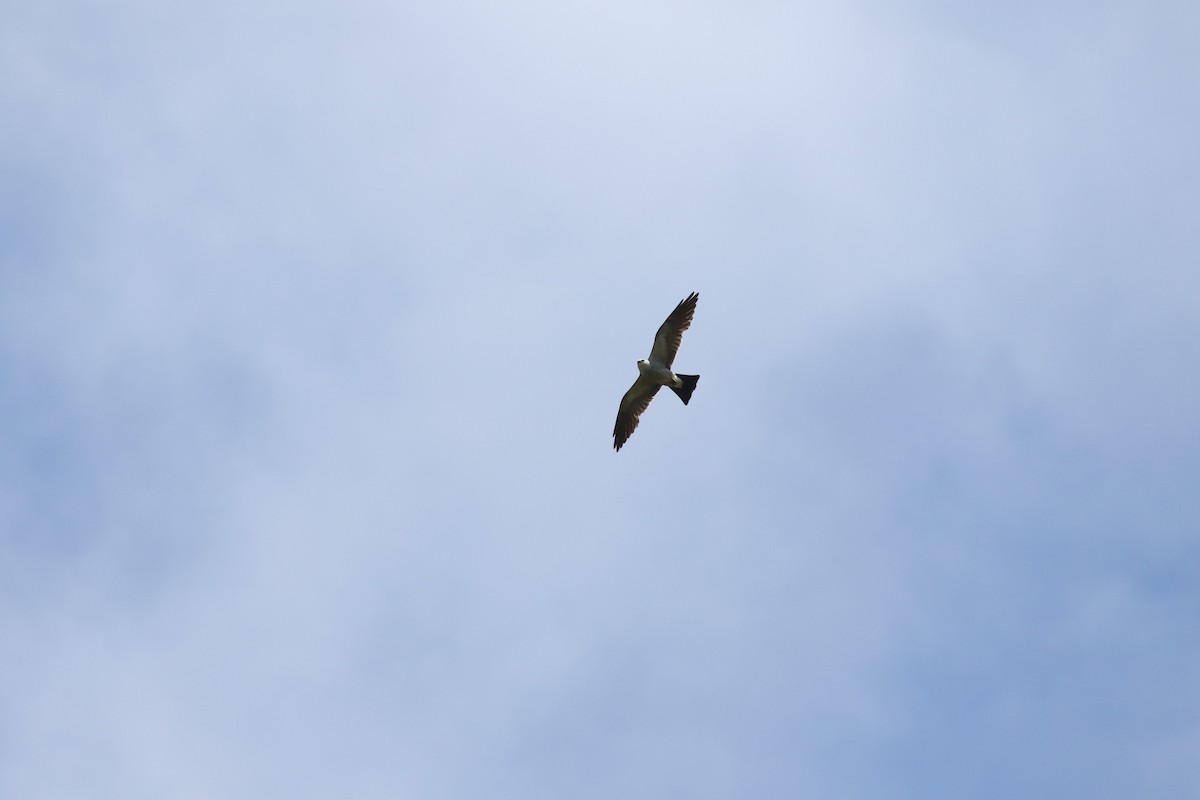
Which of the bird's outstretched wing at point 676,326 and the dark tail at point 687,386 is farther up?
the bird's outstretched wing at point 676,326

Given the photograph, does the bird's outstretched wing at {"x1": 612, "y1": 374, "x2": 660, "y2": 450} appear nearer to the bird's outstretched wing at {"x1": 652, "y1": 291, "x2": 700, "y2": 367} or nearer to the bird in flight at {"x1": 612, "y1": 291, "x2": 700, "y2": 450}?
the bird in flight at {"x1": 612, "y1": 291, "x2": 700, "y2": 450}

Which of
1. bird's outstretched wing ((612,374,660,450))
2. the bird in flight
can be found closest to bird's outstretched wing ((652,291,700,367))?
the bird in flight

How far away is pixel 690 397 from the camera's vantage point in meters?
41.2

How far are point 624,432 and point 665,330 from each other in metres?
4.00

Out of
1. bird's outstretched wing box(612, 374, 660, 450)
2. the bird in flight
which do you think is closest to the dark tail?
the bird in flight

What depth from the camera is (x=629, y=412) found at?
43094 millimetres

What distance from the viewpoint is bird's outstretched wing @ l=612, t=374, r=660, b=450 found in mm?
42719

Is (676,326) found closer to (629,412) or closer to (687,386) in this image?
(687,386)

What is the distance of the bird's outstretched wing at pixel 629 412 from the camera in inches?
1682

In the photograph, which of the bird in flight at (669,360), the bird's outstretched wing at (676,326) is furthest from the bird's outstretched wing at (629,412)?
the bird's outstretched wing at (676,326)

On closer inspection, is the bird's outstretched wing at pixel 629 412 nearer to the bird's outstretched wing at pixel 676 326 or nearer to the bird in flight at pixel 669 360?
the bird in flight at pixel 669 360

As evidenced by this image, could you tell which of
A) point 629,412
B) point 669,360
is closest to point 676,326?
Answer: point 669,360

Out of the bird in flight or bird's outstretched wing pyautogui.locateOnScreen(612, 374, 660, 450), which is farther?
bird's outstretched wing pyautogui.locateOnScreen(612, 374, 660, 450)

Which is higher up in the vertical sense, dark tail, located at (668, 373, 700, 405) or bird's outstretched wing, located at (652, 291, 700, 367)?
bird's outstretched wing, located at (652, 291, 700, 367)
